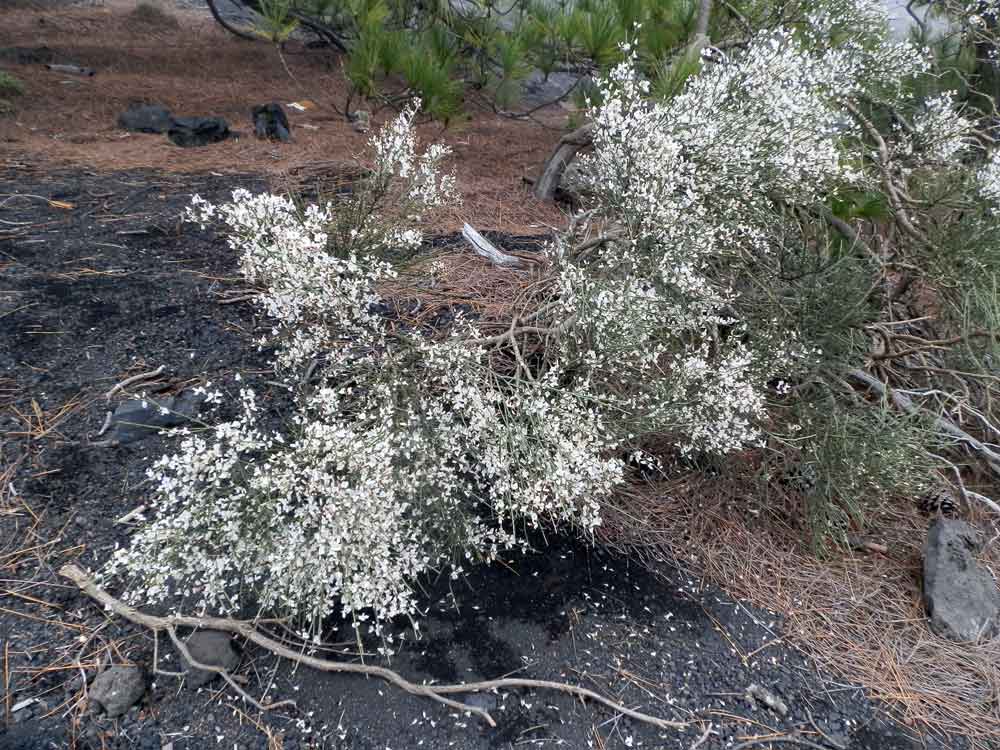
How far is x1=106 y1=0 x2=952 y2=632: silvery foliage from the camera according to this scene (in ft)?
6.40

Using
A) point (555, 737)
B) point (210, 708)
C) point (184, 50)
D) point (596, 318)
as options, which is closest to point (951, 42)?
point (596, 318)

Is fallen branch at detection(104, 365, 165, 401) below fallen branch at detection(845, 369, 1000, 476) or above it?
below

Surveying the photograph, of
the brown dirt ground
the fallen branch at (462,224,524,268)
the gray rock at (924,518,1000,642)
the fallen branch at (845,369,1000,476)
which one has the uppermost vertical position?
the fallen branch at (845,369,1000,476)

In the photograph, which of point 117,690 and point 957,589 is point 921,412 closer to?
point 957,589

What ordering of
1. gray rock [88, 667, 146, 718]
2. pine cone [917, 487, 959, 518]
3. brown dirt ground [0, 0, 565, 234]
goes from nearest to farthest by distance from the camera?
gray rock [88, 667, 146, 718] → pine cone [917, 487, 959, 518] → brown dirt ground [0, 0, 565, 234]

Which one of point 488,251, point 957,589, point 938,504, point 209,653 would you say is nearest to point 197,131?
point 488,251

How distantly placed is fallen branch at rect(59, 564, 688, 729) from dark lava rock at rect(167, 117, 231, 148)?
4.48 metres

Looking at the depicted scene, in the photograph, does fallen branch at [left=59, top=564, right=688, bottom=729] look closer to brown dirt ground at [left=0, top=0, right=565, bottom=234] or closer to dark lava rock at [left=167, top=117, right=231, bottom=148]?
brown dirt ground at [left=0, top=0, right=565, bottom=234]

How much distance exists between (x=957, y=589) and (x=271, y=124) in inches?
231

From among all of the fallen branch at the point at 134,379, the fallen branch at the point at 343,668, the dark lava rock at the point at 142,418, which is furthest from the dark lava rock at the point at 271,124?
the fallen branch at the point at 343,668

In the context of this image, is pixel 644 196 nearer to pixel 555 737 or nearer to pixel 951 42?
pixel 555 737

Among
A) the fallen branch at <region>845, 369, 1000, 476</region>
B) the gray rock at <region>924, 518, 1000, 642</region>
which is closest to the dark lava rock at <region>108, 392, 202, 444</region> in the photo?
the fallen branch at <region>845, 369, 1000, 476</region>

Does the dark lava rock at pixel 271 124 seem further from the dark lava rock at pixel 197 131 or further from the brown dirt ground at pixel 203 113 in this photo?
the dark lava rock at pixel 197 131

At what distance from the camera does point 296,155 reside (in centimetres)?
528
